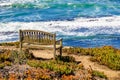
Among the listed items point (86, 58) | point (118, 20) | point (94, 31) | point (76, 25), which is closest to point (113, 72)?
point (86, 58)

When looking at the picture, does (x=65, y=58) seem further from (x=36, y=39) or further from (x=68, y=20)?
(x=68, y=20)

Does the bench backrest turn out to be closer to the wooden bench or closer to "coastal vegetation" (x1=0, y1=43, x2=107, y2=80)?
the wooden bench

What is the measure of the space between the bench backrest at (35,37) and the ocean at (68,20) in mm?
9185

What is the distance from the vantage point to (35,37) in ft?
54.6

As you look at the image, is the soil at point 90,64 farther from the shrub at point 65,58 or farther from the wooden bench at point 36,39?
the wooden bench at point 36,39

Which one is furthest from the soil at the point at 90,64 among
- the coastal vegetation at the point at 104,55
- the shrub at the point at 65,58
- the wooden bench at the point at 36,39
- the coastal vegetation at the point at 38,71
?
the wooden bench at the point at 36,39

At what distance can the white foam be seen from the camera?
31.0 meters

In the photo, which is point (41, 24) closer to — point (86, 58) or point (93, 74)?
point (86, 58)

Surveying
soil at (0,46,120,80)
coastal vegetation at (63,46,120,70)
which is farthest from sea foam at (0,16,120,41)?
coastal vegetation at (63,46,120,70)

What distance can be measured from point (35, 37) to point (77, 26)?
1694 centimetres

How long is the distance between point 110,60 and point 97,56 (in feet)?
3.50

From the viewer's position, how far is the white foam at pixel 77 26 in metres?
31.0

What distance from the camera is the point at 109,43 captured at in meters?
26.5

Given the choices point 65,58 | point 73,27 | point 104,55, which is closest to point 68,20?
point 73,27
